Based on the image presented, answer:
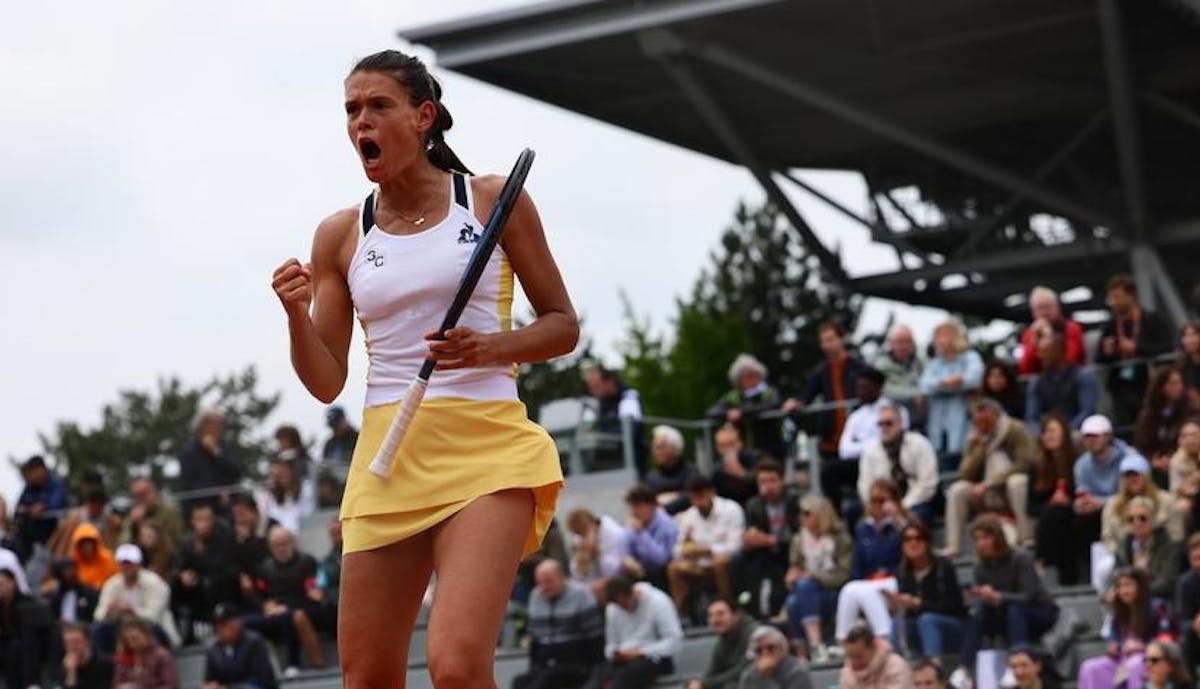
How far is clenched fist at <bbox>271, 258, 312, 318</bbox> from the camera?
6.04 meters

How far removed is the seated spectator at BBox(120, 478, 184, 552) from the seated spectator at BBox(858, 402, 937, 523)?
6.46 m

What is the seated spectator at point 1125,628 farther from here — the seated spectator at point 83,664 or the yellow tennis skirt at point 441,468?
the yellow tennis skirt at point 441,468

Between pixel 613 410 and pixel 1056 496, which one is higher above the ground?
pixel 613 410

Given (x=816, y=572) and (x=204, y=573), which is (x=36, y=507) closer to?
(x=204, y=573)

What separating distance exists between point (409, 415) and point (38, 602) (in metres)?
14.0

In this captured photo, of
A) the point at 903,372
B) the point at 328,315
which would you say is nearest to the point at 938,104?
the point at 903,372

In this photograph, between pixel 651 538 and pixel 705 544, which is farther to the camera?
pixel 651 538

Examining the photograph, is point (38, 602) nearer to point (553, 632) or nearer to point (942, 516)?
point (553, 632)

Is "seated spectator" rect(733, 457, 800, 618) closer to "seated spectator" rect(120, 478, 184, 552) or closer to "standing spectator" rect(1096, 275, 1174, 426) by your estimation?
"standing spectator" rect(1096, 275, 1174, 426)

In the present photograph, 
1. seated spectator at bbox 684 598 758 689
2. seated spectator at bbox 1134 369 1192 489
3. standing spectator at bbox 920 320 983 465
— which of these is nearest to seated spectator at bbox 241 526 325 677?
seated spectator at bbox 684 598 758 689

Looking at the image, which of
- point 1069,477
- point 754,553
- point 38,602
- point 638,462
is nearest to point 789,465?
point 638,462

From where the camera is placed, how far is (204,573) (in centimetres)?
1962

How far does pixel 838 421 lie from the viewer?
715 inches

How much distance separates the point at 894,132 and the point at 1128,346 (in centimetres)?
947
